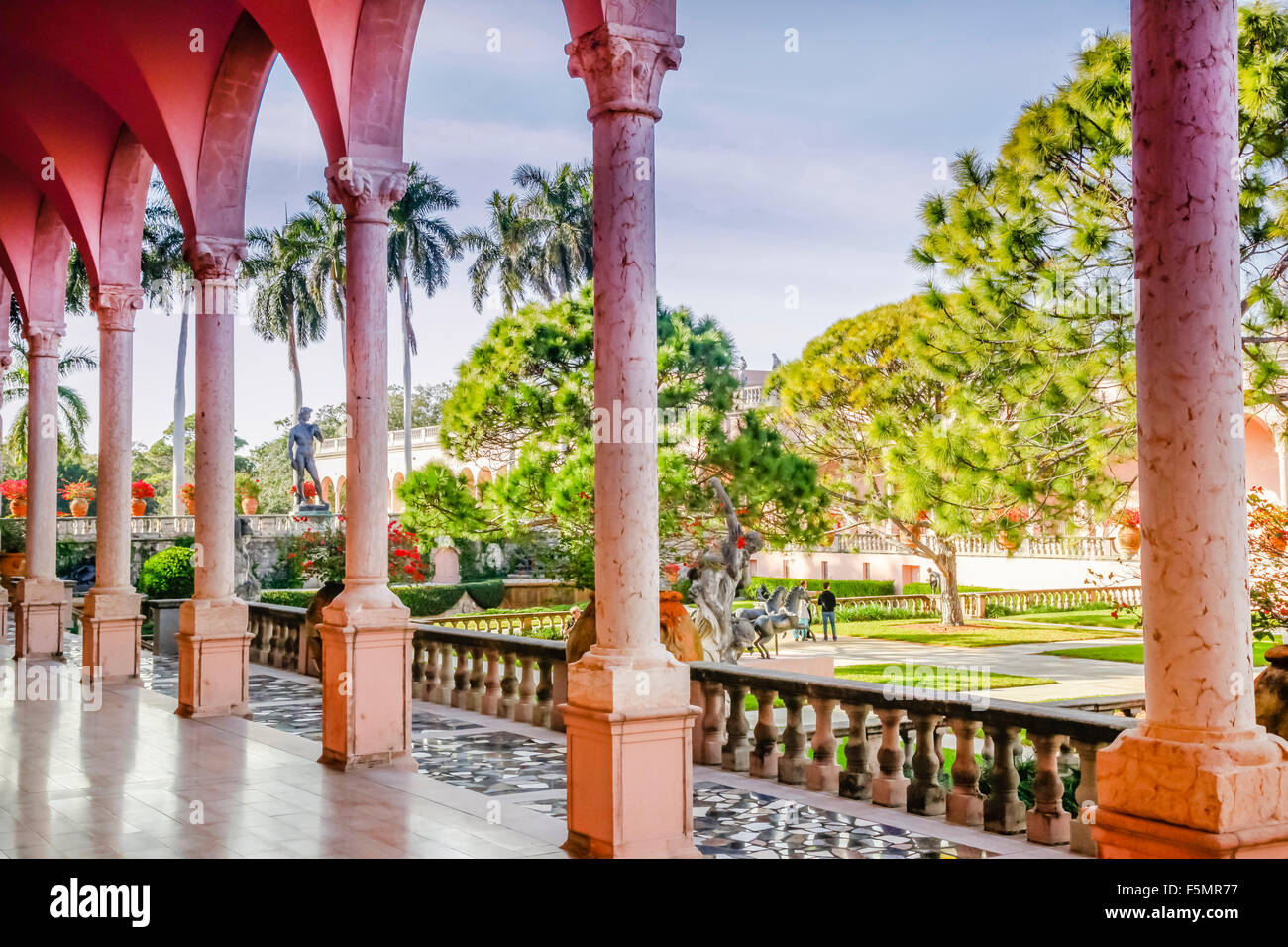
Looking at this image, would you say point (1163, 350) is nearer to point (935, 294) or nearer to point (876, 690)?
point (876, 690)

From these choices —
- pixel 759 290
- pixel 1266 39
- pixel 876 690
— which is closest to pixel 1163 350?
pixel 876 690

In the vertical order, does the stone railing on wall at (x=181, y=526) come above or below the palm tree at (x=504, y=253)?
below

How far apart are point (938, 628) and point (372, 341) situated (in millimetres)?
24813

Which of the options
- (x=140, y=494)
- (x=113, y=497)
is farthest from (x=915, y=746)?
(x=140, y=494)

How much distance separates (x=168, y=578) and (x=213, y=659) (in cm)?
1180

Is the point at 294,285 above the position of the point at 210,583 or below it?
above

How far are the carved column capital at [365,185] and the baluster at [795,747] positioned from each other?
432cm

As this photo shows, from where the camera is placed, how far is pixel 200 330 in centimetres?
1055

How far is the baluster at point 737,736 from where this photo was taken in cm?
835

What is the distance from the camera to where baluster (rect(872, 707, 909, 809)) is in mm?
7211

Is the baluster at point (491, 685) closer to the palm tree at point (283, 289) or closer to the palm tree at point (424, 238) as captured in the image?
the palm tree at point (424, 238)

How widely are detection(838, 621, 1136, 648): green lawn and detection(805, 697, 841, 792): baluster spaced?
19.5m

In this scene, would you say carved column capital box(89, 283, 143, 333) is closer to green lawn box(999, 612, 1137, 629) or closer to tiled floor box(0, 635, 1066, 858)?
tiled floor box(0, 635, 1066, 858)

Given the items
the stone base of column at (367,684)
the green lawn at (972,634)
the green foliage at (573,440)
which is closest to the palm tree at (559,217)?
the green lawn at (972,634)
